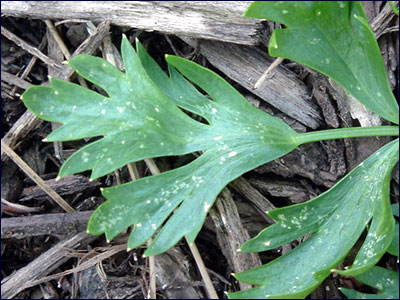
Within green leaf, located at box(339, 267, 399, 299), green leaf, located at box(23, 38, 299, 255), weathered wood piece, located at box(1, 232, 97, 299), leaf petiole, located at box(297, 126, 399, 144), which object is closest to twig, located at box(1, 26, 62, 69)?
green leaf, located at box(23, 38, 299, 255)

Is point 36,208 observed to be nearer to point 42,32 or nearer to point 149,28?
point 42,32

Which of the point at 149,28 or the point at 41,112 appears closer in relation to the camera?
the point at 41,112

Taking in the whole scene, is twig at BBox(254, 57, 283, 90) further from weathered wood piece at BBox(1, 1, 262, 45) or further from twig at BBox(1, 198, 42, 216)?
twig at BBox(1, 198, 42, 216)

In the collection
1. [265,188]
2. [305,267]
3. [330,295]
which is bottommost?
[330,295]

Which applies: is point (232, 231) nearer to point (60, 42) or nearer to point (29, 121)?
point (29, 121)

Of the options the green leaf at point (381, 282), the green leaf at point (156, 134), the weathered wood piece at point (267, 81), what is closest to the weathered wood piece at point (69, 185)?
the green leaf at point (156, 134)

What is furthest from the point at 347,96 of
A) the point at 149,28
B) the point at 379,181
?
the point at 149,28

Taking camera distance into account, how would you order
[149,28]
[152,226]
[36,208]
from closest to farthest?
[152,226]
[149,28]
[36,208]
